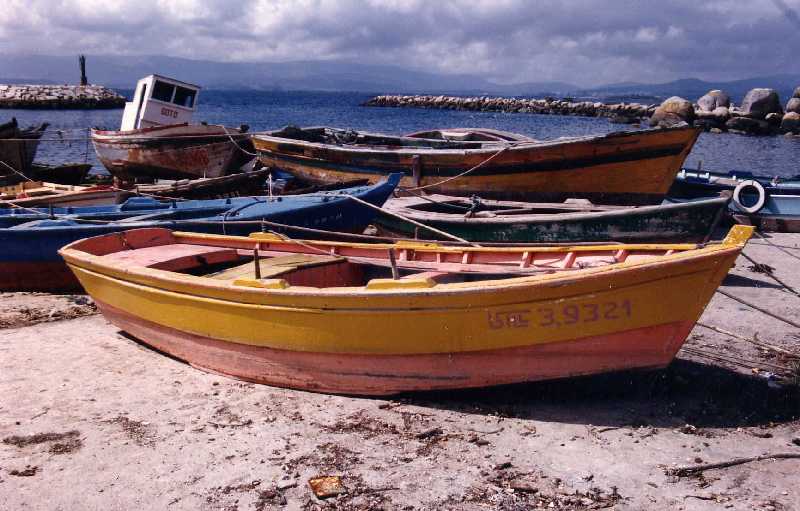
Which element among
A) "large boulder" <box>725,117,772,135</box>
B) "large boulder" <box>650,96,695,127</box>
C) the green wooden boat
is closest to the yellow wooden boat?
the green wooden boat

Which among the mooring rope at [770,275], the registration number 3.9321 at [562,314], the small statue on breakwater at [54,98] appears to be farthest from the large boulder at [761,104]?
the small statue on breakwater at [54,98]

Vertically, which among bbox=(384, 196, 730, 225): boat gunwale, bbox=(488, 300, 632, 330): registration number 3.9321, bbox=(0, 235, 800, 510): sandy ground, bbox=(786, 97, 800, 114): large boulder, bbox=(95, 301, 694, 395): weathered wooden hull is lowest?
bbox=(0, 235, 800, 510): sandy ground

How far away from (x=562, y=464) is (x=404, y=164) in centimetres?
841

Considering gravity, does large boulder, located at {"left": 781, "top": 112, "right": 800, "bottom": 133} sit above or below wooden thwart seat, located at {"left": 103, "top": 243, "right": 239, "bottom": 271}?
above

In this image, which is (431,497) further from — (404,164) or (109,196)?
A: (109,196)

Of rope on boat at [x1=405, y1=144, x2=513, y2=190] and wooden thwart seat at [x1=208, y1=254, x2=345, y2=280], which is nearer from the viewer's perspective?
wooden thwart seat at [x1=208, y1=254, x2=345, y2=280]

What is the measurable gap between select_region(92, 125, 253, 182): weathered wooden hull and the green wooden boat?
24.6ft

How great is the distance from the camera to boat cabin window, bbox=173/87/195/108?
56.6 feet

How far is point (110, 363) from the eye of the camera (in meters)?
6.72

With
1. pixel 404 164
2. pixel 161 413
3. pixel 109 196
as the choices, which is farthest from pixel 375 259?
pixel 109 196

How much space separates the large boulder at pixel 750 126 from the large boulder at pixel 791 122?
2.71ft

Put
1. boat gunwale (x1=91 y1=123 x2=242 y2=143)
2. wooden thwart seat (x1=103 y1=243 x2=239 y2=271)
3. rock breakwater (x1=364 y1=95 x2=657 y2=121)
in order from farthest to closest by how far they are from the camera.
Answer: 1. rock breakwater (x1=364 y1=95 x2=657 y2=121)
2. boat gunwale (x1=91 y1=123 x2=242 y2=143)
3. wooden thwart seat (x1=103 y1=243 x2=239 y2=271)

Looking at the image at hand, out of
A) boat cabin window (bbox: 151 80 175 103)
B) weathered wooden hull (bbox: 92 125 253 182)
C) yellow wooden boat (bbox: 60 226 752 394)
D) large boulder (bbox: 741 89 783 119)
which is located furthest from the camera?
large boulder (bbox: 741 89 783 119)

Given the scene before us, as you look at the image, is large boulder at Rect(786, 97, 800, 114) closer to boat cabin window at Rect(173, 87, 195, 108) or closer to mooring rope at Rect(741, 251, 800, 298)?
mooring rope at Rect(741, 251, 800, 298)
